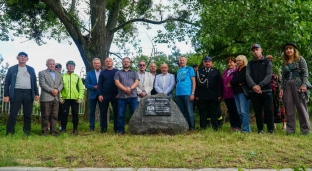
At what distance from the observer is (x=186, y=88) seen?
28.8 feet

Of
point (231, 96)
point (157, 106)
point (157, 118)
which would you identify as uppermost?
point (231, 96)

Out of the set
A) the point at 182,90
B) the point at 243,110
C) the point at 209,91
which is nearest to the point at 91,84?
the point at 182,90

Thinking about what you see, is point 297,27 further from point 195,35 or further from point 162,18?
point 162,18

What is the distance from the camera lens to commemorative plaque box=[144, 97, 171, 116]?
8.34m

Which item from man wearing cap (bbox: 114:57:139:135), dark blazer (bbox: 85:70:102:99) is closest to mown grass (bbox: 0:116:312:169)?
man wearing cap (bbox: 114:57:139:135)

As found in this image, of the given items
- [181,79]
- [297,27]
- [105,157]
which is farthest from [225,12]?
[105,157]

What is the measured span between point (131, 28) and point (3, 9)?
5485 mm

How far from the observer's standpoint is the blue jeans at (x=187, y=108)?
29.1 feet

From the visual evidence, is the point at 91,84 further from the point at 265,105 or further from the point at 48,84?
the point at 265,105

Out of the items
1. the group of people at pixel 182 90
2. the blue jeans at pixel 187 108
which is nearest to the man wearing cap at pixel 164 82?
the group of people at pixel 182 90

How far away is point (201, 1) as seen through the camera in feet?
37.6

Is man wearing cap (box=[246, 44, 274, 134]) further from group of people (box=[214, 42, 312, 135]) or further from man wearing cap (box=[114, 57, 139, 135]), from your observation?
man wearing cap (box=[114, 57, 139, 135])

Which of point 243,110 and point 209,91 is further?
point 209,91

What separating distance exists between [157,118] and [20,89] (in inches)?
138
